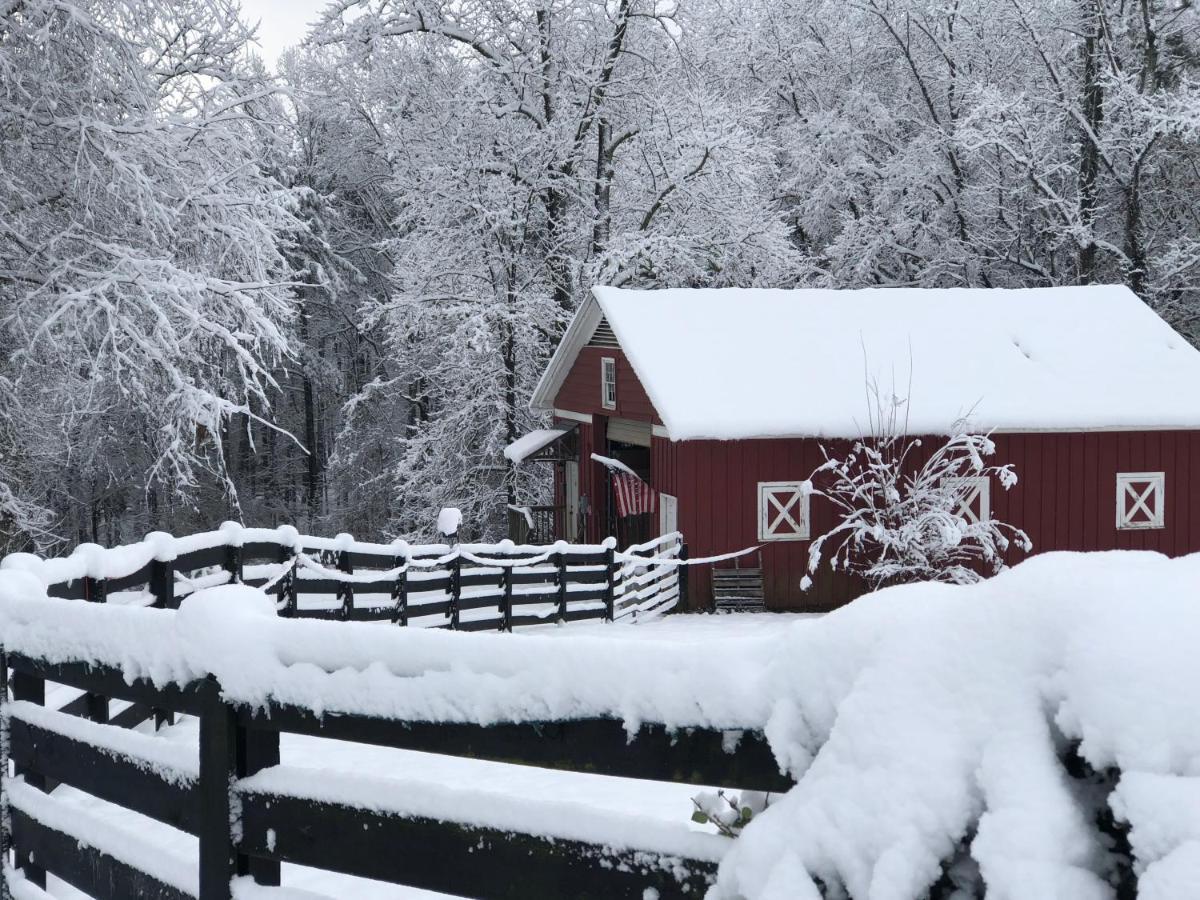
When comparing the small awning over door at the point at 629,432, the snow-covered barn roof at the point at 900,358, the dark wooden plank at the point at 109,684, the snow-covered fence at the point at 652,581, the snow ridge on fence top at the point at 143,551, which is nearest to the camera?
the dark wooden plank at the point at 109,684

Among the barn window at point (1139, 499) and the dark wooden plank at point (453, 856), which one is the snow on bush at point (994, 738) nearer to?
the dark wooden plank at point (453, 856)

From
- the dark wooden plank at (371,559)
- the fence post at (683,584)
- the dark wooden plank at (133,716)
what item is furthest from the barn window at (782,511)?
the dark wooden plank at (133,716)

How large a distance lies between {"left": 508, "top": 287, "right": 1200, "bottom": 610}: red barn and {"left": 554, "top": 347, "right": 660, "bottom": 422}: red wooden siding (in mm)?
66

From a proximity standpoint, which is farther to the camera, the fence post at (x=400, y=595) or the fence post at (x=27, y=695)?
the fence post at (x=400, y=595)

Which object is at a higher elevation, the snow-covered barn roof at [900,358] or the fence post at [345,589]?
the snow-covered barn roof at [900,358]

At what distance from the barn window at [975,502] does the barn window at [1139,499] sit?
7.76ft

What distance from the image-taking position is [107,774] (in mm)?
3398

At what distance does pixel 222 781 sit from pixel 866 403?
16257 millimetres

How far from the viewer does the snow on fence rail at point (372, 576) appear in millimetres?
7477

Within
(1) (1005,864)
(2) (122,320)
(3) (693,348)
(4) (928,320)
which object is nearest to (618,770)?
(1) (1005,864)

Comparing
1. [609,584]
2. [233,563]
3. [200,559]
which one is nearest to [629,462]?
[609,584]

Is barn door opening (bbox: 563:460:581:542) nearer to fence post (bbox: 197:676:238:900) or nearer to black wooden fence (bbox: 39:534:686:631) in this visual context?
black wooden fence (bbox: 39:534:686:631)

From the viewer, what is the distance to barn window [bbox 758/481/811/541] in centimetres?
1783

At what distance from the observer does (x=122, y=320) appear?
39.6 feet
